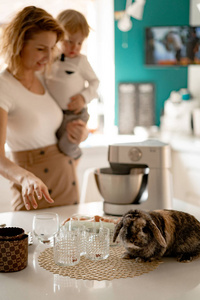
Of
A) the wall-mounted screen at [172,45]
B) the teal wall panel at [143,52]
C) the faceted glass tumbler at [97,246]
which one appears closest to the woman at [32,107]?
the faceted glass tumbler at [97,246]

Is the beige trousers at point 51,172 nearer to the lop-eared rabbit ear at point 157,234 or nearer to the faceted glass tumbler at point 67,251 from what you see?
the faceted glass tumbler at point 67,251

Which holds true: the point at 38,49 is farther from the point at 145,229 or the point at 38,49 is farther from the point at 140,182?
the point at 145,229

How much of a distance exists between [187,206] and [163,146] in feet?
1.00

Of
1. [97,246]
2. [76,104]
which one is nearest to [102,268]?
[97,246]

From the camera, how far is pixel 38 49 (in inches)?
67.4

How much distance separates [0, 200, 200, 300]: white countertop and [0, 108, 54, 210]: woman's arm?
0.18 meters

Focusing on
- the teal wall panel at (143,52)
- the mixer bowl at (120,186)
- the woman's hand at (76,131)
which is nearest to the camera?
the mixer bowl at (120,186)

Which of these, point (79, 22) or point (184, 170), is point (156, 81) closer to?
point (184, 170)

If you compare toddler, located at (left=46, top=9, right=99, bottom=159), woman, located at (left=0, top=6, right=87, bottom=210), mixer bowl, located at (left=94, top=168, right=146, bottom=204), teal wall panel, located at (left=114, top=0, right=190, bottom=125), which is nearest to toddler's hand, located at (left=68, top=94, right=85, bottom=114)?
toddler, located at (left=46, top=9, right=99, bottom=159)

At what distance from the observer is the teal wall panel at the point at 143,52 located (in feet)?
12.3

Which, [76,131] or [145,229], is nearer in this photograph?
[145,229]

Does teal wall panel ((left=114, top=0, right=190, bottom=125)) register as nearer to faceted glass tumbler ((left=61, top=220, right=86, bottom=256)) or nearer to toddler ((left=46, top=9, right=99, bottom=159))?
toddler ((left=46, top=9, right=99, bottom=159))

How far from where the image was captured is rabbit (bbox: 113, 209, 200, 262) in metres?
1.10

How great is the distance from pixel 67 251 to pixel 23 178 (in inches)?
12.7
